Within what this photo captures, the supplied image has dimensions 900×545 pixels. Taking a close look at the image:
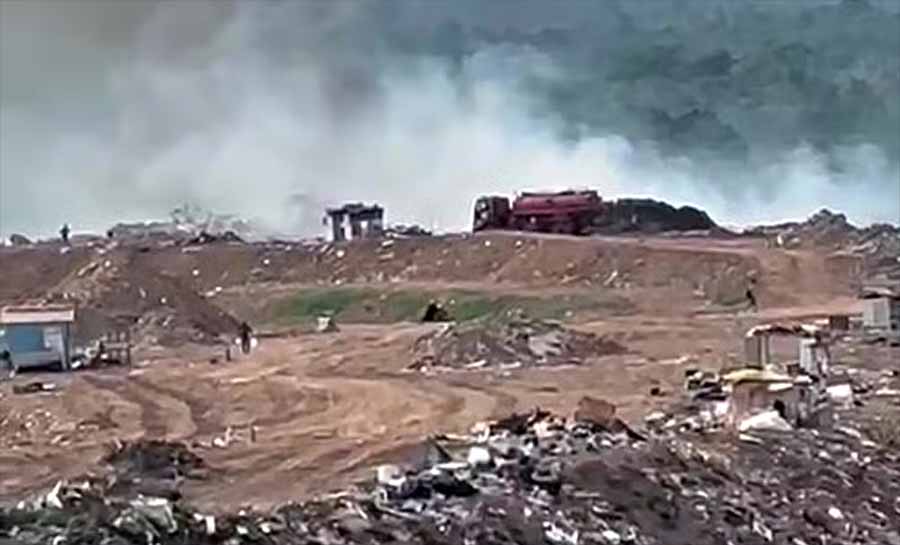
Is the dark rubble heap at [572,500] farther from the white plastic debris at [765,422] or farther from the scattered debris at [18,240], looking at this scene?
the scattered debris at [18,240]

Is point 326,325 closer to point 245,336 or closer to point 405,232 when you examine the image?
point 245,336

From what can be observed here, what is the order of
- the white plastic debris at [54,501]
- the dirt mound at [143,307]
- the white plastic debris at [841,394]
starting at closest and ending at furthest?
1. the white plastic debris at [54,501]
2. the white plastic debris at [841,394]
3. the dirt mound at [143,307]

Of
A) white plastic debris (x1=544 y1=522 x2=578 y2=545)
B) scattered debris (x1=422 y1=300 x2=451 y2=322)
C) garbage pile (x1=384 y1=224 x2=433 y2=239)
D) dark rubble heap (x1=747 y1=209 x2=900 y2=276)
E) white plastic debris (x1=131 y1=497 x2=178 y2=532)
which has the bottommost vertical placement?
white plastic debris (x1=544 y1=522 x2=578 y2=545)

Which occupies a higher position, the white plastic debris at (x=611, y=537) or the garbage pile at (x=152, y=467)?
the garbage pile at (x=152, y=467)

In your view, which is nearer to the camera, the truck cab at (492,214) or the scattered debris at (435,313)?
the scattered debris at (435,313)

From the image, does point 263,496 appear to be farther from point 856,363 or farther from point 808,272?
point 808,272

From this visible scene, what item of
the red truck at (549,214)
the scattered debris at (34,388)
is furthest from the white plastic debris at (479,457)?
the red truck at (549,214)

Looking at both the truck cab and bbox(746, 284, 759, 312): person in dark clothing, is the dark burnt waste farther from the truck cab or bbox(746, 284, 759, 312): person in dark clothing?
the truck cab

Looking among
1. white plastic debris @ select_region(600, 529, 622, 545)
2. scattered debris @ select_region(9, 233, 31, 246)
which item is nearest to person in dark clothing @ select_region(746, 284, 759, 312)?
scattered debris @ select_region(9, 233, 31, 246)
